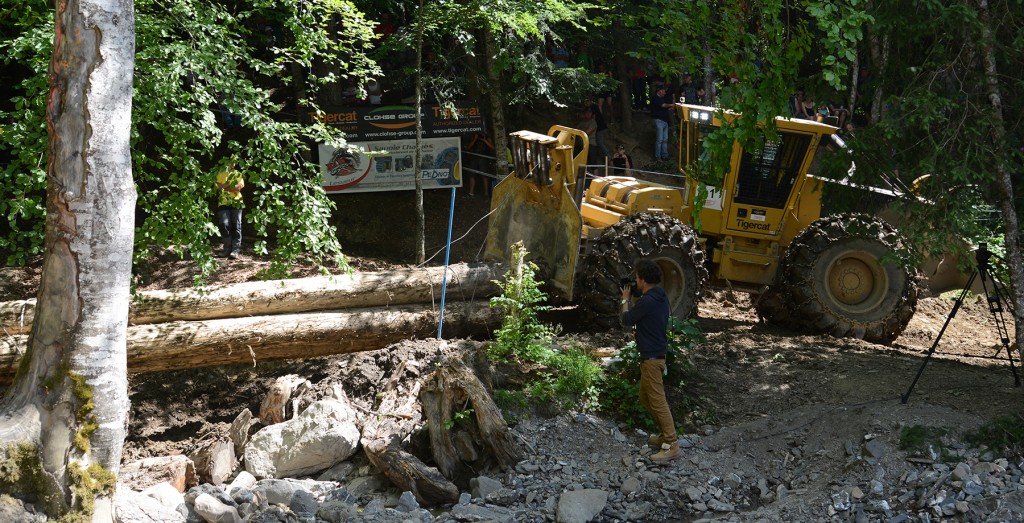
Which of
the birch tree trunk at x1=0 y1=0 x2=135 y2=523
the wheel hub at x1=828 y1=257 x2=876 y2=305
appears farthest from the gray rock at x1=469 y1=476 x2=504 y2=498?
the wheel hub at x1=828 y1=257 x2=876 y2=305

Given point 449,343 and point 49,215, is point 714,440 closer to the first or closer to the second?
point 449,343

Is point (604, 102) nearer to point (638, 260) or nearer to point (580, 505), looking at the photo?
point (638, 260)

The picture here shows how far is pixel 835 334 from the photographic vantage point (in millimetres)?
10867

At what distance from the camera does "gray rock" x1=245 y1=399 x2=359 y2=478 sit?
24.7 feet

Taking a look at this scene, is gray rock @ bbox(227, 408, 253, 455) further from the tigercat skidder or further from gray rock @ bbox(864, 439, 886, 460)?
gray rock @ bbox(864, 439, 886, 460)

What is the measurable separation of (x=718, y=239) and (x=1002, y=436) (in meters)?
4.99

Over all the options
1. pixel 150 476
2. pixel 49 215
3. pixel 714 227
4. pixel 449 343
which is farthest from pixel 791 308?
pixel 49 215

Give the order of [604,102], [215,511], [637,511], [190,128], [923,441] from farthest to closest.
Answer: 1. [604,102]
2. [190,128]
3. [923,441]
4. [637,511]
5. [215,511]

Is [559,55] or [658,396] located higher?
[559,55]

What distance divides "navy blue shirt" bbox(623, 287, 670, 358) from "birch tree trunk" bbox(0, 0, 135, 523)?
12.6ft

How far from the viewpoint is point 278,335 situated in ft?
29.3

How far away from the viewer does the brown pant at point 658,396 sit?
733 cm

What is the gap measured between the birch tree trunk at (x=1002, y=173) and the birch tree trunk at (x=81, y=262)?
6.39 meters

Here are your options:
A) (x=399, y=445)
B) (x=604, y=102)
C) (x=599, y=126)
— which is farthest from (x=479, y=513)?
(x=604, y=102)
